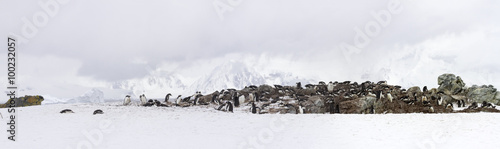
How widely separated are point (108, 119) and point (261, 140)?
8.10 m

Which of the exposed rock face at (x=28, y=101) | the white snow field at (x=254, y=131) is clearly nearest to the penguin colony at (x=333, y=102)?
the white snow field at (x=254, y=131)

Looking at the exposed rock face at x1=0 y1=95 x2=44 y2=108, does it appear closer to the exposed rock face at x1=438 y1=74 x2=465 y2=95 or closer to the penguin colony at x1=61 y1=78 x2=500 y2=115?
the penguin colony at x1=61 y1=78 x2=500 y2=115

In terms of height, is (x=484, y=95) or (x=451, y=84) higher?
(x=451, y=84)

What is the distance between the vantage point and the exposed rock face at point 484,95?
30.2 meters

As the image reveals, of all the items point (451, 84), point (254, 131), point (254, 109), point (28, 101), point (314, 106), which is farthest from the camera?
point (28, 101)

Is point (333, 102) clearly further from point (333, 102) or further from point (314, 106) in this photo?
point (314, 106)

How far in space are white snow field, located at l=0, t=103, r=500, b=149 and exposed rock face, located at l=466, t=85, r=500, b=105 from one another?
16.1 meters

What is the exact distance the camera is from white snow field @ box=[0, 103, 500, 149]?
11367mm

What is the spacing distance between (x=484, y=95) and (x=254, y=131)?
2732 cm

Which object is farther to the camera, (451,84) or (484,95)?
(451,84)

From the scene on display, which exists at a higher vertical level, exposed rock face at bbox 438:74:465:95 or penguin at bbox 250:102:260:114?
exposed rock face at bbox 438:74:465:95

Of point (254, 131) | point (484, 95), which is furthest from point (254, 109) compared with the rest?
point (484, 95)

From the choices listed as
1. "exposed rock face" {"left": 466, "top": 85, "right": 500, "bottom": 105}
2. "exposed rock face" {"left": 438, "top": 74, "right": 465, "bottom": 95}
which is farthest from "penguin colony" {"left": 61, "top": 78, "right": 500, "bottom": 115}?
"exposed rock face" {"left": 438, "top": 74, "right": 465, "bottom": 95}

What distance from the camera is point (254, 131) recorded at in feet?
44.4
